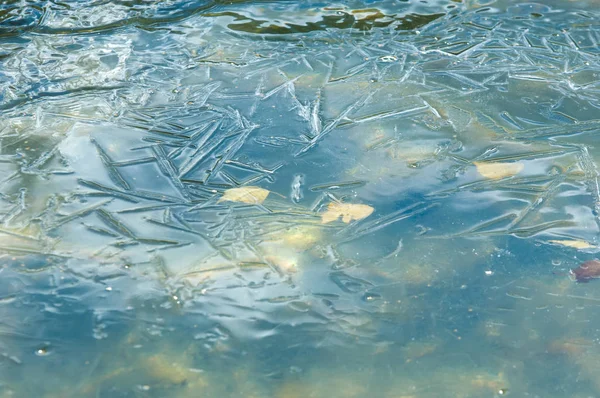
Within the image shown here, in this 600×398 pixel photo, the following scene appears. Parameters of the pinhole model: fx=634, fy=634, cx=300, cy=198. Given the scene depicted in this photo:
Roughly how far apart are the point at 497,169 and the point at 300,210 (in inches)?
31.8

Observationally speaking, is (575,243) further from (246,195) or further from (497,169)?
(246,195)

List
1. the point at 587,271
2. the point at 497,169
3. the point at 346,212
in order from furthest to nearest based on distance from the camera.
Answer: the point at 497,169
the point at 346,212
the point at 587,271

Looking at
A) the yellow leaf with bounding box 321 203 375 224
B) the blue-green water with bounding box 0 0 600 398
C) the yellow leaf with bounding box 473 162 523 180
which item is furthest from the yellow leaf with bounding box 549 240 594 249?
the yellow leaf with bounding box 321 203 375 224

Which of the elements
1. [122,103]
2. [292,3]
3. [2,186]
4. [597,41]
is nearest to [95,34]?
[122,103]

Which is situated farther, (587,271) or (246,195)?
(246,195)

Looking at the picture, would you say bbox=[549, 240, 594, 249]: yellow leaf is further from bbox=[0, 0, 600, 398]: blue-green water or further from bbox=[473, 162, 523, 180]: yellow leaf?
bbox=[473, 162, 523, 180]: yellow leaf

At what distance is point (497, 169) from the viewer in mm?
2480

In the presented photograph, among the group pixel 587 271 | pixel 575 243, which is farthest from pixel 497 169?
pixel 587 271

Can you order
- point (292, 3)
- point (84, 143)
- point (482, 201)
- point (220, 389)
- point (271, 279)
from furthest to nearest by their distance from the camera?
point (292, 3) < point (84, 143) < point (482, 201) < point (271, 279) < point (220, 389)

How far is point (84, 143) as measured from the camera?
2.65 m

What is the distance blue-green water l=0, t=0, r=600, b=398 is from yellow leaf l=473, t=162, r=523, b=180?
1 cm

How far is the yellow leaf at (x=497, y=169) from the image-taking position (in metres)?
2.45

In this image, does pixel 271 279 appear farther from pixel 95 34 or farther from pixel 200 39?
pixel 95 34

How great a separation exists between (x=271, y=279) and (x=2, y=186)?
114cm
